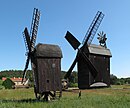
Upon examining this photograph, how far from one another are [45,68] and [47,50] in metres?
1.96

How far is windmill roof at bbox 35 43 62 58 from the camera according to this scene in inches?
1085

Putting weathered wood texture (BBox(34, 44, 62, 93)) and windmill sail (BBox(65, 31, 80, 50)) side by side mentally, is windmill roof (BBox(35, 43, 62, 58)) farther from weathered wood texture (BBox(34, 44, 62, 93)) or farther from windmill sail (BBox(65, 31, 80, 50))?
windmill sail (BBox(65, 31, 80, 50))

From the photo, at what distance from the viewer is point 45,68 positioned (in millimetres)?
27594

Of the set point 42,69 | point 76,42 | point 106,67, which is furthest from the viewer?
point 106,67

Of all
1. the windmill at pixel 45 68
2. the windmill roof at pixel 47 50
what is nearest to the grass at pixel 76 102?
the windmill at pixel 45 68

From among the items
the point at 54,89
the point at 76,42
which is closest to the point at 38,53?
the point at 54,89

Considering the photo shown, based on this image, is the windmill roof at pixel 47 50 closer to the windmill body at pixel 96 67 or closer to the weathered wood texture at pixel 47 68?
the weathered wood texture at pixel 47 68

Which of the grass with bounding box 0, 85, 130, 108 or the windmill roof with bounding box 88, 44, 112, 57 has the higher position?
the windmill roof with bounding box 88, 44, 112, 57

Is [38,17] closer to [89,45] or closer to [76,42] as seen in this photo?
[76,42]

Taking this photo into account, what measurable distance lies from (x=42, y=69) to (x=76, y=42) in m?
15.5

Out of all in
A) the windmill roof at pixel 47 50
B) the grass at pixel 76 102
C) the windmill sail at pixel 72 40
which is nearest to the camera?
the grass at pixel 76 102

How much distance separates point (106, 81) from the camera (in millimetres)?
47844

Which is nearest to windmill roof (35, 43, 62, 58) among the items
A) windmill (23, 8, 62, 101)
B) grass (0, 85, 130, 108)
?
windmill (23, 8, 62, 101)

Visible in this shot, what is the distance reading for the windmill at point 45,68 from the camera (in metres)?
27.3
